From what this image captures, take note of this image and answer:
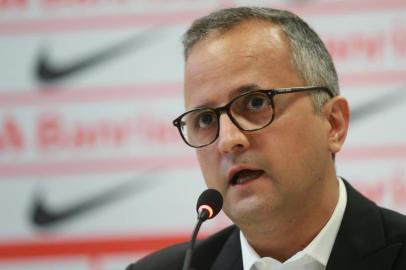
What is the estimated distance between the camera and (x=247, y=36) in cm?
171

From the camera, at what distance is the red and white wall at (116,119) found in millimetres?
2678

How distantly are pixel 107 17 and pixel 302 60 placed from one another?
53.6 inches

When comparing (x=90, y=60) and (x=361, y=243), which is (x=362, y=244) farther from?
(x=90, y=60)

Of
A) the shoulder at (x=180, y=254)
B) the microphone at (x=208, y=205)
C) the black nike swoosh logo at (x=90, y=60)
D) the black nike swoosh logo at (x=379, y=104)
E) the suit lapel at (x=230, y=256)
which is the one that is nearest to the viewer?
the microphone at (x=208, y=205)

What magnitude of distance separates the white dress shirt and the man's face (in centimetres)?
11

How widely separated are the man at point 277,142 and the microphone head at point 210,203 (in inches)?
2.7

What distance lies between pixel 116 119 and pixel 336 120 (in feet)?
4.15

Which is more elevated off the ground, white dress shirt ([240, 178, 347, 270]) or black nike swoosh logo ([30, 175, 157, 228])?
black nike swoosh logo ([30, 175, 157, 228])

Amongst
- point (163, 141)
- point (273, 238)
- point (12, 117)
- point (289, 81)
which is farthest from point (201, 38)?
point (12, 117)

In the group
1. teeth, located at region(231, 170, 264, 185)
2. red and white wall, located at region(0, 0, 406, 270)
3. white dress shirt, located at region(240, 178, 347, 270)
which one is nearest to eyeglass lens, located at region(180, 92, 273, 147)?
teeth, located at region(231, 170, 264, 185)

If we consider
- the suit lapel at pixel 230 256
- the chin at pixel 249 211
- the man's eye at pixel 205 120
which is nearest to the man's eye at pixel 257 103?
the man's eye at pixel 205 120

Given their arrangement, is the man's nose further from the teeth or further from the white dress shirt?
the white dress shirt

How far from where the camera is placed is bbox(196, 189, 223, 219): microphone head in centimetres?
154

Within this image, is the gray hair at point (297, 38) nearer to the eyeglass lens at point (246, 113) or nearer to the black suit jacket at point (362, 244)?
the eyeglass lens at point (246, 113)
